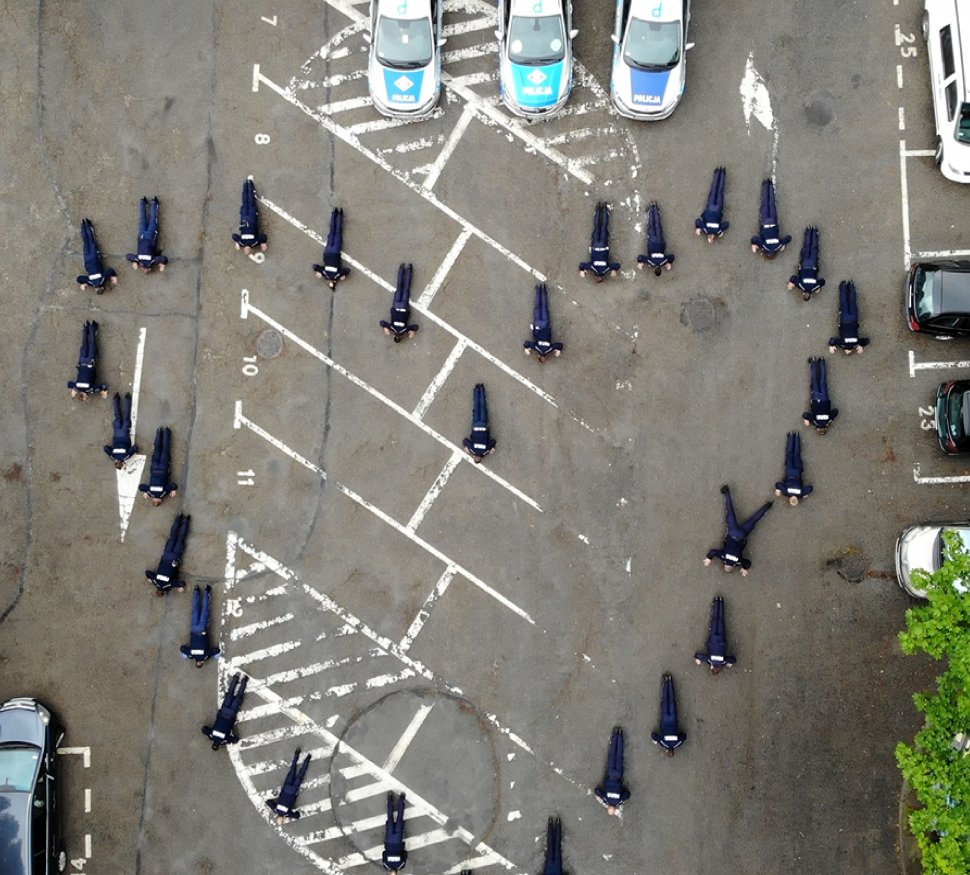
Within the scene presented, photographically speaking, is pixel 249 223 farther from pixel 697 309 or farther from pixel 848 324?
pixel 848 324

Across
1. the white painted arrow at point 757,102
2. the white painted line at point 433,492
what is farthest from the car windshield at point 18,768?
the white painted arrow at point 757,102

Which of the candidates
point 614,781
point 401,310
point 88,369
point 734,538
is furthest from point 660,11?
point 614,781

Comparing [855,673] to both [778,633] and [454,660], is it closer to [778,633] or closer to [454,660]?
[778,633]

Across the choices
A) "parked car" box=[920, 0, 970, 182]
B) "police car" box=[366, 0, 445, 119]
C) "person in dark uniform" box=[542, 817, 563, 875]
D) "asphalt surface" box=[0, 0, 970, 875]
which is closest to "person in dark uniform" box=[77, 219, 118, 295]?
"asphalt surface" box=[0, 0, 970, 875]

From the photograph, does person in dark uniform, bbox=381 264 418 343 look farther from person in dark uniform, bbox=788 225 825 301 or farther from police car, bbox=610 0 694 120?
person in dark uniform, bbox=788 225 825 301

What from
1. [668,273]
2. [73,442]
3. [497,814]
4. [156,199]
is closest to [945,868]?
[497,814]
